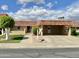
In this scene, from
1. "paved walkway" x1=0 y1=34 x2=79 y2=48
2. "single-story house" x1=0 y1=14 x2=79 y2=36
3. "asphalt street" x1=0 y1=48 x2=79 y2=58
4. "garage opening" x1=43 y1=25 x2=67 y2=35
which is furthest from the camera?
"garage opening" x1=43 y1=25 x2=67 y2=35

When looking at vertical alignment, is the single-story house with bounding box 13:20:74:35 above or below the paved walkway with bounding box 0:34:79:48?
above

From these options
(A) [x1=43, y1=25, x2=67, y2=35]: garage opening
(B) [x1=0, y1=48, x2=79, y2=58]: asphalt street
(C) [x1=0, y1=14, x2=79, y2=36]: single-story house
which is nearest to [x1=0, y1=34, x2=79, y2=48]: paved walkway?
(B) [x1=0, y1=48, x2=79, y2=58]: asphalt street

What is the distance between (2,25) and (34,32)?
18.4 metres

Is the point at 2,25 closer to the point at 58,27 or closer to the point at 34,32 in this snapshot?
the point at 34,32

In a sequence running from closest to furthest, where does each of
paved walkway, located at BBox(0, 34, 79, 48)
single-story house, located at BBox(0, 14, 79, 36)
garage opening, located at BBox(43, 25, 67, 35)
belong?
paved walkway, located at BBox(0, 34, 79, 48), single-story house, located at BBox(0, 14, 79, 36), garage opening, located at BBox(43, 25, 67, 35)

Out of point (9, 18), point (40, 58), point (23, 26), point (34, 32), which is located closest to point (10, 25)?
point (9, 18)

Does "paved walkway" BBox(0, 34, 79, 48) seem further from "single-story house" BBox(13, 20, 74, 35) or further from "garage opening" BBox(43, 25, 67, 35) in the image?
"garage opening" BBox(43, 25, 67, 35)

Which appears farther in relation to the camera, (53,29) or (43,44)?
(53,29)

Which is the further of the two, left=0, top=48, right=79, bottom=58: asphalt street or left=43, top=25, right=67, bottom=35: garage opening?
left=43, top=25, right=67, bottom=35: garage opening

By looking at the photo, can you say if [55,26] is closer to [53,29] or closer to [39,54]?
[53,29]

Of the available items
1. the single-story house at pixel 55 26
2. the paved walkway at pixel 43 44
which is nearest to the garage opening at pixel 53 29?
the single-story house at pixel 55 26

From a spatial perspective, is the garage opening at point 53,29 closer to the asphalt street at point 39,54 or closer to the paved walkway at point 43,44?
the paved walkway at point 43,44

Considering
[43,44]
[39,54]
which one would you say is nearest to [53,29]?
[43,44]

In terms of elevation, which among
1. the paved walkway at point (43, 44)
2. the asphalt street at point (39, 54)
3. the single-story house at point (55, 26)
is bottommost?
the paved walkway at point (43, 44)
